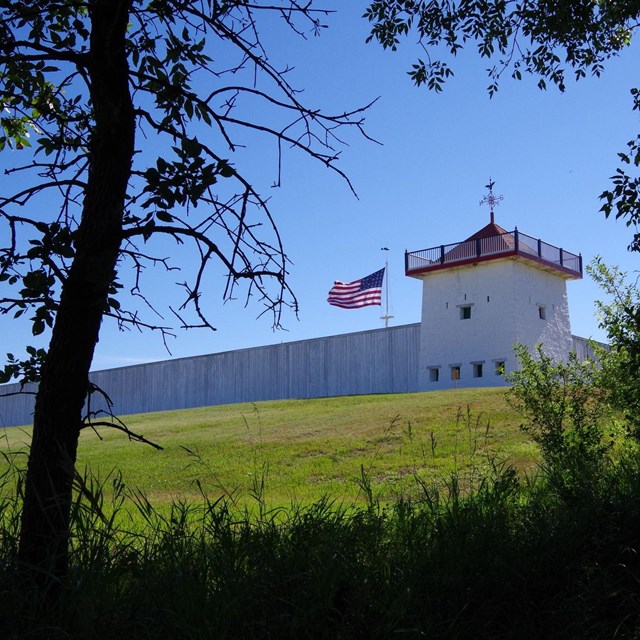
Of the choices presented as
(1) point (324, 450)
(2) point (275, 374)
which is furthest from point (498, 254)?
(1) point (324, 450)

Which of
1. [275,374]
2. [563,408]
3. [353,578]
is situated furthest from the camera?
[275,374]

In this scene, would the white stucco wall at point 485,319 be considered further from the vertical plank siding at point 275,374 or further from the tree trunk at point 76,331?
the tree trunk at point 76,331

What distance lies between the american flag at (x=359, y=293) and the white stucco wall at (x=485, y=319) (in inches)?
118

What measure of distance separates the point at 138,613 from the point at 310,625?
2.30ft

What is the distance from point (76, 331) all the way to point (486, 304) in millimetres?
28347

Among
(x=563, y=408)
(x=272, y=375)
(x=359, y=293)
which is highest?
(x=359, y=293)

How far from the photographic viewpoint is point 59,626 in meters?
2.96

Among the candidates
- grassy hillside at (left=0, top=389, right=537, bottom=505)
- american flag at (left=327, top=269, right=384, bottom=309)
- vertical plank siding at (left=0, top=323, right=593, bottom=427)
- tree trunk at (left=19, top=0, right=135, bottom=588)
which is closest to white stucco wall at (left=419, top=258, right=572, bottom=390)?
vertical plank siding at (left=0, top=323, right=593, bottom=427)

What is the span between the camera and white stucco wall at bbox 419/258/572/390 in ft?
99.5

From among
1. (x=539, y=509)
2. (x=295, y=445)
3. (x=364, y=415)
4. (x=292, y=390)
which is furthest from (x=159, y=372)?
(x=539, y=509)

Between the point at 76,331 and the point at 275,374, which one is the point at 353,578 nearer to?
the point at 76,331

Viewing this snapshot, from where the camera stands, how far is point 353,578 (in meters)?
3.59

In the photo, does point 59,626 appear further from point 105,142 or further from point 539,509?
point 539,509

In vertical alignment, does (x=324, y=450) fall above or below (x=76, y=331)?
below
